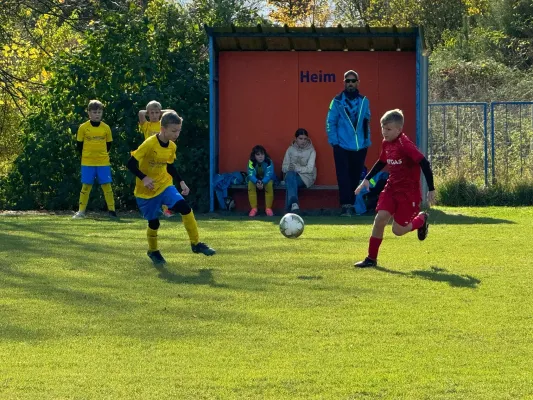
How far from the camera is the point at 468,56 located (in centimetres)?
3788

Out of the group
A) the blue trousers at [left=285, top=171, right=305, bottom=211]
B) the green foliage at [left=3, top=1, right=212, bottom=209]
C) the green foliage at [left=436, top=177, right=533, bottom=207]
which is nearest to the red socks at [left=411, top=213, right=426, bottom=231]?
the blue trousers at [left=285, top=171, right=305, bottom=211]

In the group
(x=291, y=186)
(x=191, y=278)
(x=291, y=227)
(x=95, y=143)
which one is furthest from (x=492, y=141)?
(x=191, y=278)

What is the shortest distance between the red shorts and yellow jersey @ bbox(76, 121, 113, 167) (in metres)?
7.20

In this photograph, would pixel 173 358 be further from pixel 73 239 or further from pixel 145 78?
pixel 145 78

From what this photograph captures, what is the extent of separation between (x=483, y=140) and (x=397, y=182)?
32.1 feet

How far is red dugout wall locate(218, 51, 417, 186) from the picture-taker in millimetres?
18531

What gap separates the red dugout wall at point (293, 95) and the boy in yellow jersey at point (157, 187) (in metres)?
7.26

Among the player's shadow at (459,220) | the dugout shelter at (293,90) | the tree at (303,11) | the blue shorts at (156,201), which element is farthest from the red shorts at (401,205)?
the tree at (303,11)

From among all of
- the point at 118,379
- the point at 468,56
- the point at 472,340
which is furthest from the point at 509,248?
the point at 468,56

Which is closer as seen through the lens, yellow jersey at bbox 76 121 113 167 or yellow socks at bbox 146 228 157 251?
yellow socks at bbox 146 228 157 251

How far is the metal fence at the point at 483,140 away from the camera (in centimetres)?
1977

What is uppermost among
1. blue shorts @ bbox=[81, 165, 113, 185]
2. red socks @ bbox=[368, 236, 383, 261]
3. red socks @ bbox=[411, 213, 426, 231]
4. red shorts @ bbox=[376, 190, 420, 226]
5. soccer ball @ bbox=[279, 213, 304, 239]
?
blue shorts @ bbox=[81, 165, 113, 185]

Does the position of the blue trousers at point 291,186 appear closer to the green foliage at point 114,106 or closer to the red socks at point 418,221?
the green foliage at point 114,106

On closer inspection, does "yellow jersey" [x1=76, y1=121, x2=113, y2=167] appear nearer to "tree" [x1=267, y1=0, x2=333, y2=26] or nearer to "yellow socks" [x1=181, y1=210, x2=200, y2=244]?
"yellow socks" [x1=181, y1=210, x2=200, y2=244]
